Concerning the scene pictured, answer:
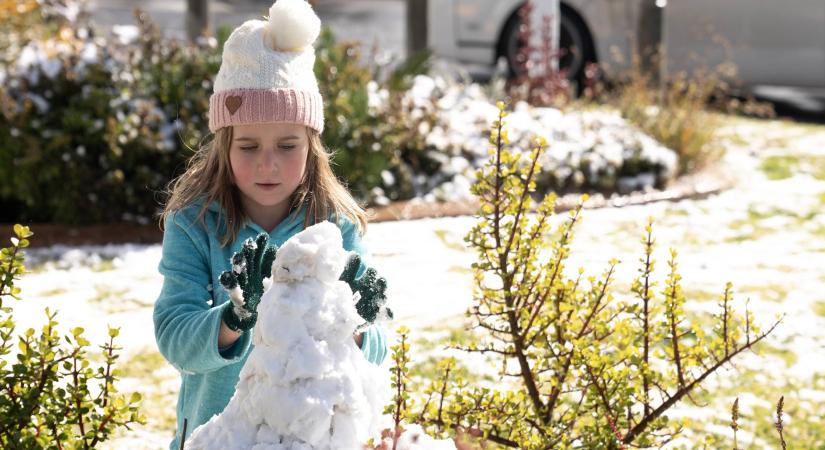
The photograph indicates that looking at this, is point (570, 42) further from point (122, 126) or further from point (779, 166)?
point (122, 126)

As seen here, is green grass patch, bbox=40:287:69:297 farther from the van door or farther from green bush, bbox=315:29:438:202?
the van door

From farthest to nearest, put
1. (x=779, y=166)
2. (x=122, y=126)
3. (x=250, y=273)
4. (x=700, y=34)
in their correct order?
1. (x=700, y=34)
2. (x=779, y=166)
3. (x=122, y=126)
4. (x=250, y=273)

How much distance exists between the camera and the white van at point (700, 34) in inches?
464

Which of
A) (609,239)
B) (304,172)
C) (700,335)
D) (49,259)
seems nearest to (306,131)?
(304,172)

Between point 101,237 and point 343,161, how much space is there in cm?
139

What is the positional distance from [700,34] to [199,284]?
32.7 feet

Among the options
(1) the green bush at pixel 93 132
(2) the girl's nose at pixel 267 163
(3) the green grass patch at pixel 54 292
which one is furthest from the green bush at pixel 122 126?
(2) the girl's nose at pixel 267 163

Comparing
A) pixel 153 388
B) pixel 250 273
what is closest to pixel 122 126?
pixel 153 388

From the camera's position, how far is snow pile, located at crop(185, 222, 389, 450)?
164 cm

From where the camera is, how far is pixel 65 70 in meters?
6.78

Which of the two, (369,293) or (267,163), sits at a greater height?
(267,163)

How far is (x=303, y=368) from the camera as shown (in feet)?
5.36

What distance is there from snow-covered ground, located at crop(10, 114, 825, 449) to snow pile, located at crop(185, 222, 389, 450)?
2187 millimetres

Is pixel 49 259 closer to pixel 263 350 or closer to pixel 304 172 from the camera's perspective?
pixel 304 172
